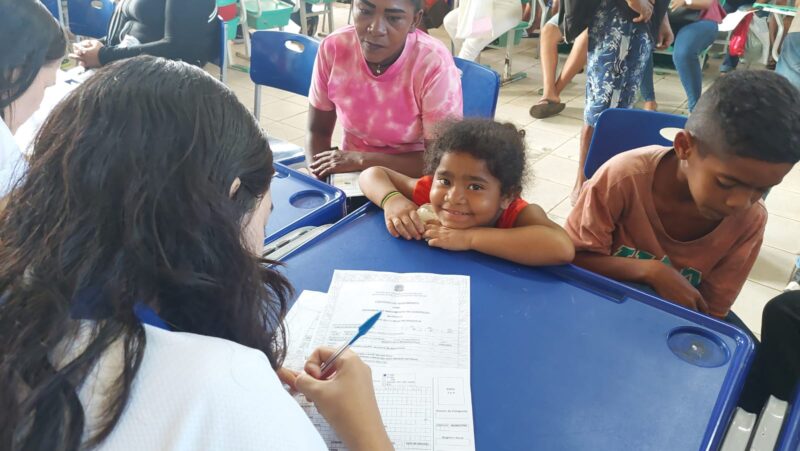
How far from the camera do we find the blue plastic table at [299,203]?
1.15 metres

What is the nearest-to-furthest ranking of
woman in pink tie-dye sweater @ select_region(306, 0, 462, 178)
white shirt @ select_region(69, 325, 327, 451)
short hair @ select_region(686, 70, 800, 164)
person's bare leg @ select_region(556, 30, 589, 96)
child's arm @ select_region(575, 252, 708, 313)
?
white shirt @ select_region(69, 325, 327, 451) < short hair @ select_region(686, 70, 800, 164) < child's arm @ select_region(575, 252, 708, 313) < woman in pink tie-dye sweater @ select_region(306, 0, 462, 178) < person's bare leg @ select_region(556, 30, 589, 96)

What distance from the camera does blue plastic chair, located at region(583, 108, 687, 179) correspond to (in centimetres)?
135

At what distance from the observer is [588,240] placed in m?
1.17

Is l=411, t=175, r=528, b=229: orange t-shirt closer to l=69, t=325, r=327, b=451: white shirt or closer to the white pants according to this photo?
l=69, t=325, r=327, b=451: white shirt

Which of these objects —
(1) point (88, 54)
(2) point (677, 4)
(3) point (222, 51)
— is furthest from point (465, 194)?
(2) point (677, 4)

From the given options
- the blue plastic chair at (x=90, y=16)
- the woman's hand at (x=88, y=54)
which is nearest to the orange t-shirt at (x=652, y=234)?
the woman's hand at (x=88, y=54)

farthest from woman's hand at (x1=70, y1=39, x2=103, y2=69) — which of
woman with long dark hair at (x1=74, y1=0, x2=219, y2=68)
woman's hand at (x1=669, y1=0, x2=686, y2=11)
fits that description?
woman's hand at (x1=669, y1=0, x2=686, y2=11)

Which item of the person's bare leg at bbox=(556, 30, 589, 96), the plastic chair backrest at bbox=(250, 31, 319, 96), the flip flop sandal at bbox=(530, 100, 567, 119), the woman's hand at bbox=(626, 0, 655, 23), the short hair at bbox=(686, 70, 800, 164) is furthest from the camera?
the flip flop sandal at bbox=(530, 100, 567, 119)

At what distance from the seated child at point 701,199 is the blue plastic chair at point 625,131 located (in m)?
0.24

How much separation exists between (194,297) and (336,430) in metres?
0.25

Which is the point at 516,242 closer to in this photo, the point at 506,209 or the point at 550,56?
the point at 506,209

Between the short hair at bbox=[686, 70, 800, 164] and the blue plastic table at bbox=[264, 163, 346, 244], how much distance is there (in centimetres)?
75

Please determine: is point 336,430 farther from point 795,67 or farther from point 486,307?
point 795,67

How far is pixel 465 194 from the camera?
3.68 ft
